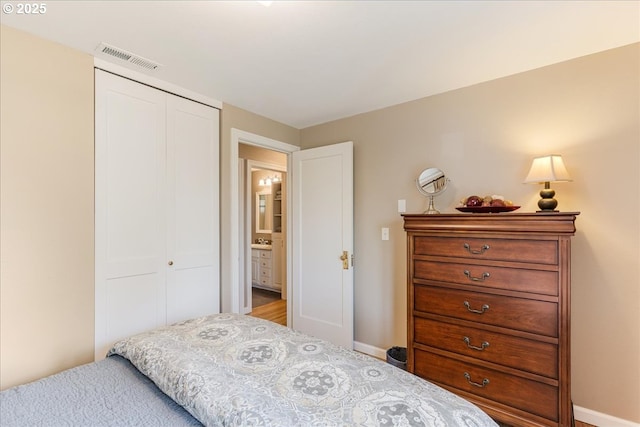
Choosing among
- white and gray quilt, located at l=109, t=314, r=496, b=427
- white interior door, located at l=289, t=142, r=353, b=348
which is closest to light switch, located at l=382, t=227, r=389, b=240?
white interior door, located at l=289, t=142, r=353, b=348

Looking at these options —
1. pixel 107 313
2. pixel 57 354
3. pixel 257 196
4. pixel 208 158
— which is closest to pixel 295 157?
pixel 208 158

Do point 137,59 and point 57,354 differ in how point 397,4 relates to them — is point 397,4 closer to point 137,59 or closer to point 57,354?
point 137,59

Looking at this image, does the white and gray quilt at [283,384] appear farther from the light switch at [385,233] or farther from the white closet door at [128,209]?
the light switch at [385,233]

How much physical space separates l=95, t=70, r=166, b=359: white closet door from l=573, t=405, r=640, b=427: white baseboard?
2.92 meters

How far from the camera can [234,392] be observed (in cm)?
96

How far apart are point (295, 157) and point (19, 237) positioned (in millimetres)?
2344

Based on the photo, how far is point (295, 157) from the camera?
3418mm

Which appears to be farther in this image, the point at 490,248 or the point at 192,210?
→ the point at 192,210

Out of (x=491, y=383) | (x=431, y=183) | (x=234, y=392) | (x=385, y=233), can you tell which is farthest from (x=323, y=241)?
(x=234, y=392)

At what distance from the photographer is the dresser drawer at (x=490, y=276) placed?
1701mm

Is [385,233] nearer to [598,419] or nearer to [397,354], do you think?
[397,354]

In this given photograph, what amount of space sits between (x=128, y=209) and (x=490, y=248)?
7.85ft

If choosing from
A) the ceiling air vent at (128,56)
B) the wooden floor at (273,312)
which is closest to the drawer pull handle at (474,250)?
the ceiling air vent at (128,56)

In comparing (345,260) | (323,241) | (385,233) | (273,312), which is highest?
(385,233)
